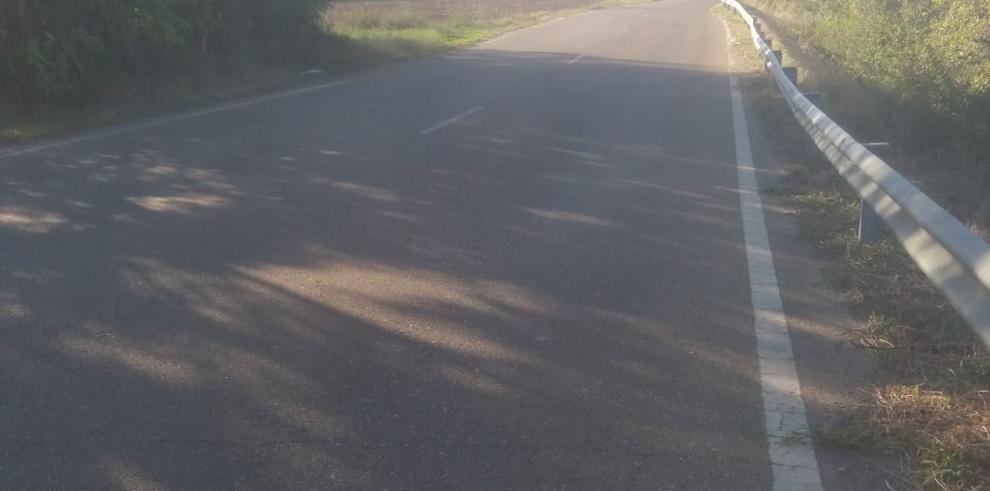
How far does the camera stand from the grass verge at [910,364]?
4797 millimetres

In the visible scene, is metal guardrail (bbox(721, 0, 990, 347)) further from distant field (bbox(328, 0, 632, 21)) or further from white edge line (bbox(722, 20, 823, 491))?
distant field (bbox(328, 0, 632, 21))

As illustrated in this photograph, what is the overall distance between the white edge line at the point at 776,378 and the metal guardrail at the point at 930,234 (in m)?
0.82

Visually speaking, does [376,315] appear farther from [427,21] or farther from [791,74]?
[427,21]

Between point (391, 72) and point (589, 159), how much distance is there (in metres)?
11.1

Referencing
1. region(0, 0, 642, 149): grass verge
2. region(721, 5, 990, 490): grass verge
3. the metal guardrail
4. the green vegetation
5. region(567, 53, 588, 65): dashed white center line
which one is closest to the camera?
region(721, 5, 990, 490): grass verge

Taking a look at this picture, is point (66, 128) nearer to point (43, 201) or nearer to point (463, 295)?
point (43, 201)

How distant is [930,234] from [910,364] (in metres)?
0.68

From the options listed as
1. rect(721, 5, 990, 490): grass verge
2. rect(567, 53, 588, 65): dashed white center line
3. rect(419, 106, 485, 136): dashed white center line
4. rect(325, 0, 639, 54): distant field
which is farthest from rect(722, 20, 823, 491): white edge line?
rect(325, 0, 639, 54): distant field

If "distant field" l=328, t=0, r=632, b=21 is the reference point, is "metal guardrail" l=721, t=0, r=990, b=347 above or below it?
above

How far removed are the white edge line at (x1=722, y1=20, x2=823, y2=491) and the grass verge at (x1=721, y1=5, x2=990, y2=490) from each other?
0.19 metres

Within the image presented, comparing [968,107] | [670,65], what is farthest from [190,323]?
[670,65]

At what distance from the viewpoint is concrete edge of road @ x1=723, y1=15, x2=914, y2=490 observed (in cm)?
482

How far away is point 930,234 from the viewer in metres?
5.82

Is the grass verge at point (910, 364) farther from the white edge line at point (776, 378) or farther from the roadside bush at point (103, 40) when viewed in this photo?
the roadside bush at point (103, 40)
